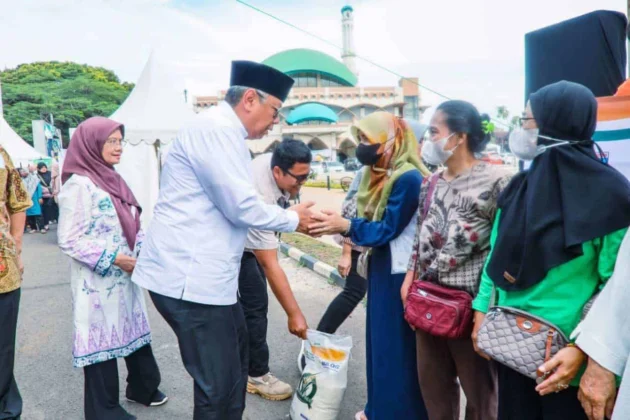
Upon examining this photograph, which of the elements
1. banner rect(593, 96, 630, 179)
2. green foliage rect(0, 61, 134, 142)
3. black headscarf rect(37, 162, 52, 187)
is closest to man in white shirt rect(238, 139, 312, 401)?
banner rect(593, 96, 630, 179)

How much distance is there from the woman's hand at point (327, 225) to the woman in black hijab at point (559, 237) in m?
0.82

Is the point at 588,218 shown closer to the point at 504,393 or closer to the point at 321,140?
the point at 504,393

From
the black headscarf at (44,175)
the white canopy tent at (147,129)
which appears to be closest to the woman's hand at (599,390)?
the white canopy tent at (147,129)

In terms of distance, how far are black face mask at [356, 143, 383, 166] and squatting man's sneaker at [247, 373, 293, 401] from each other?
5.33 ft

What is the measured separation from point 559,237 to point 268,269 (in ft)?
4.98

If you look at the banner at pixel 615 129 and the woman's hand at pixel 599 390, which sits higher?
the banner at pixel 615 129

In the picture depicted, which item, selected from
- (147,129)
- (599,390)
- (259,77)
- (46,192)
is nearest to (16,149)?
(46,192)

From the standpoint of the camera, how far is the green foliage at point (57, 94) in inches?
1233

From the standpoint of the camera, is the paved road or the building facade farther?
the building facade

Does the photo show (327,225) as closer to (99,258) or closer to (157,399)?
(99,258)

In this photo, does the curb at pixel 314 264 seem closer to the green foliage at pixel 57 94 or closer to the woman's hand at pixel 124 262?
the woman's hand at pixel 124 262

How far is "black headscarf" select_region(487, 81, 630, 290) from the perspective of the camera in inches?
52.8

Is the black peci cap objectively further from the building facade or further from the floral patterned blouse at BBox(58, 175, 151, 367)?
the building facade

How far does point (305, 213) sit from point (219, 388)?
0.86 meters
